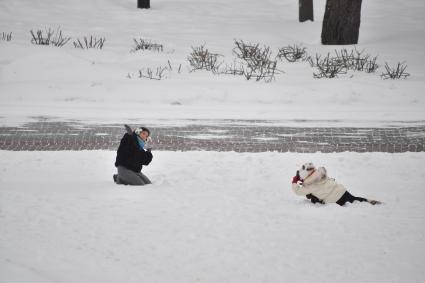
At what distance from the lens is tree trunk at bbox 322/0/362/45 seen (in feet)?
55.2

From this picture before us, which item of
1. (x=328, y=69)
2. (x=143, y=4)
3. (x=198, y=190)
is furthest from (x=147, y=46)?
(x=198, y=190)

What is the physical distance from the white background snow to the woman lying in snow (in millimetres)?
106

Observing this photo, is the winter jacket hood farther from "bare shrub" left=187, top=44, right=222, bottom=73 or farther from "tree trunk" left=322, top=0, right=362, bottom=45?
"tree trunk" left=322, top=0, right=362, bottom=45

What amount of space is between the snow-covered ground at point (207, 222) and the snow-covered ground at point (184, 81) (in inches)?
117

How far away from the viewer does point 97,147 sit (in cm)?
959

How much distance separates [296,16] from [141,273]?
2050cm

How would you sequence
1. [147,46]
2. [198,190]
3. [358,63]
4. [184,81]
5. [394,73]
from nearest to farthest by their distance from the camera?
[198,190], [184,81], [394,73], [358,63], [147,46]

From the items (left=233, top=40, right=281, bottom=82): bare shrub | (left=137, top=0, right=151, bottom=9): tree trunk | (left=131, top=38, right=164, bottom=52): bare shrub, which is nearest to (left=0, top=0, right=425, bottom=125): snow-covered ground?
(left=131, top=38, right=164, bottom=52): bare shrub

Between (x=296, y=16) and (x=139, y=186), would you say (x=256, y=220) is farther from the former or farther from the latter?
(x=296, y=16)

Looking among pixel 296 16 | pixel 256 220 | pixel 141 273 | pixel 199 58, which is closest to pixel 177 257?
pixel 141 273

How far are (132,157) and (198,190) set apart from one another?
866 mm

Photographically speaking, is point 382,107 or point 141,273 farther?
point 382,107

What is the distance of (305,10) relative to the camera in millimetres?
22203

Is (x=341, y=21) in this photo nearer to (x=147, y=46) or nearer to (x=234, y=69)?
(x=234, y=69)
